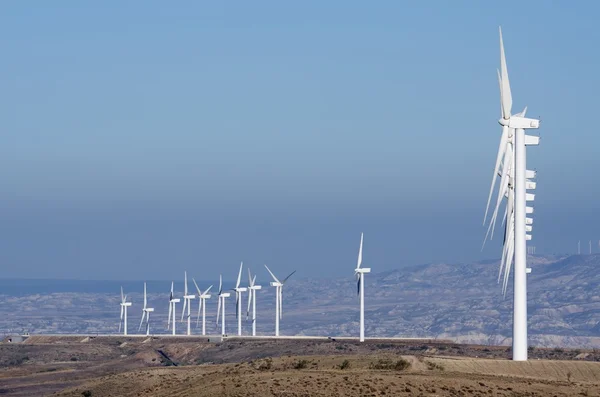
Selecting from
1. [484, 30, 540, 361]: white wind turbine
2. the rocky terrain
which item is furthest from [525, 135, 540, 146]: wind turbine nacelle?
the rocky terrain

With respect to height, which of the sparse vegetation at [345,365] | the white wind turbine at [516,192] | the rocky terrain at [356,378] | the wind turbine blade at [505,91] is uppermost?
the wind turbine blade at [505,91]

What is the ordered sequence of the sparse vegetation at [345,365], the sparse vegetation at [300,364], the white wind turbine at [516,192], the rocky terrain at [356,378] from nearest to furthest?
the rocky terrain at [356,378], the white wind turbine at [516,192], the sparse vegetation at [345,365], the sparse vegetation at [300,364]

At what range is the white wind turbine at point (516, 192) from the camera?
77875mm

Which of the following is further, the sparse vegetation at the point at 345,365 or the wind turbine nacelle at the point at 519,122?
the sparse vegetation at the point at 345,365

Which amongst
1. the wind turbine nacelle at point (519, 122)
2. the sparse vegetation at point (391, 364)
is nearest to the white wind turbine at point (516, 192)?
the wind turbine nacelle at point (519, 122)

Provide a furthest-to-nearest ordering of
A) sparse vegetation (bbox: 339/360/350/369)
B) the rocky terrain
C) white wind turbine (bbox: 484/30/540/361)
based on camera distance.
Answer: sparse vegetation (bbox: 339/360/350/369)
white wind turbine (bbox: 484/30/540/361)
the rocky terrain

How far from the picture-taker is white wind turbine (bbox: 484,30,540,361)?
77.9 meters

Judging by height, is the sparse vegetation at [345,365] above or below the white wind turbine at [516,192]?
below

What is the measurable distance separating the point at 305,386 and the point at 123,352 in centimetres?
10544

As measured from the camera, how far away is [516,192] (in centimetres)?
7850

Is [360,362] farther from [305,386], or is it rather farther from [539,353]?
[539,353]

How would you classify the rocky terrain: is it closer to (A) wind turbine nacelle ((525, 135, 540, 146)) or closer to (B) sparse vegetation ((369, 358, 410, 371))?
(B) sparse vegetation ((369, 358, 410, 371))

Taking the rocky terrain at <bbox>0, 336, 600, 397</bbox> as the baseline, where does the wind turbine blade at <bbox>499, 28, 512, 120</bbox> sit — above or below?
above

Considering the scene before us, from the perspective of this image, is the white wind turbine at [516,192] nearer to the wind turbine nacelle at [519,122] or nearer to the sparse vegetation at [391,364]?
the wind turbine nacelle at [519,122]
